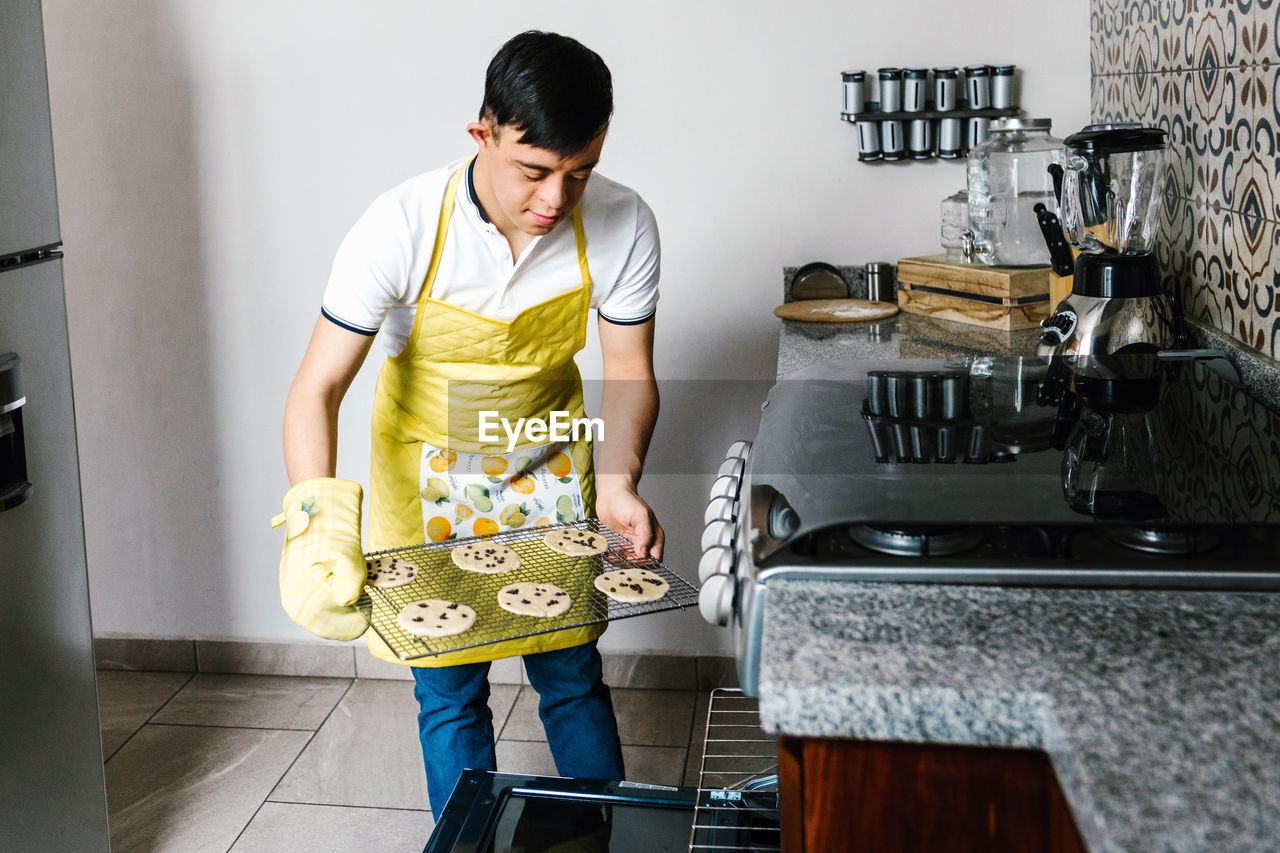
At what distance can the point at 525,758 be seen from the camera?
248cm

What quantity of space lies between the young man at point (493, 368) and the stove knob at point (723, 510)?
54 centimetres

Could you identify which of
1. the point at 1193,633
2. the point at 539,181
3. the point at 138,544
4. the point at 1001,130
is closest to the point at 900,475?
the point at 1193,633

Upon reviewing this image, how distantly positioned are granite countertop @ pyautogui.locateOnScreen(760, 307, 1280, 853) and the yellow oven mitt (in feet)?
2.42

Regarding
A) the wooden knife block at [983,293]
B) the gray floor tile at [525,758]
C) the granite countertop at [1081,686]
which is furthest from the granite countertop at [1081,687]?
the gray floor tile at [525,758]

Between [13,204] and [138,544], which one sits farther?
[138,544]

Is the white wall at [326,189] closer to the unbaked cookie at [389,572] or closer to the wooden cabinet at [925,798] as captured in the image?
the unbaked cookie at [389,572]

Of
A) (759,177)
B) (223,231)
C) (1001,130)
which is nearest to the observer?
(1001,130)

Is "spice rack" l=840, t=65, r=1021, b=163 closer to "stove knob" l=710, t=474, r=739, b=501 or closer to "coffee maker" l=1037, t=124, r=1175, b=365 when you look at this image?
"coffee maker" l=1037, t=124, r=1175, b=365

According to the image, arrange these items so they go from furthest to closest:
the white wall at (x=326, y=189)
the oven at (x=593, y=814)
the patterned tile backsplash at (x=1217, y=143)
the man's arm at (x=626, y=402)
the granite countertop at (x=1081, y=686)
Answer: the white wall at (x=326, y=189), the man's arm at (x=626, y=402), the patterned tile backsplash at (x=1217, y=143), the oven at (x=593, y=814), the granite countertop at (x=1081, y=686)

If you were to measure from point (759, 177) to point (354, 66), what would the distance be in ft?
3.07

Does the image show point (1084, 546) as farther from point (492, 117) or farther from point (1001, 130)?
point (1001, 130)

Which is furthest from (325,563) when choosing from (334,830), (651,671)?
(651,671)

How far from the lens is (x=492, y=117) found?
4.98ft

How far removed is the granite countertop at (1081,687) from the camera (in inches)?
22.7
